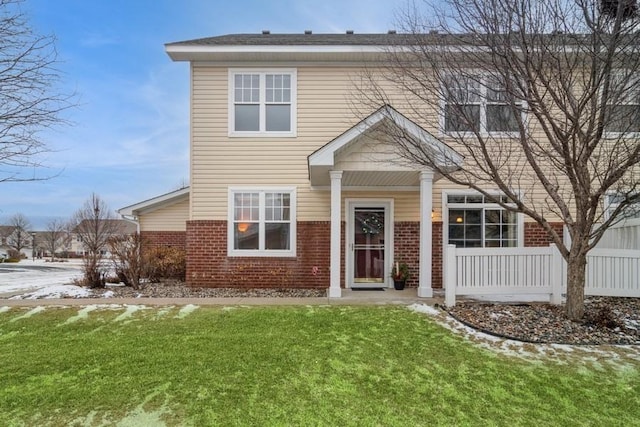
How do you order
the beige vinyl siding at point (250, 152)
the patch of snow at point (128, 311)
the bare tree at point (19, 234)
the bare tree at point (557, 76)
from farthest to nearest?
the bare tree at point (19, 234), the beige vinyl siding at point (250, 152), the patch of snow at point (128, 311), the bare tree at point (557, 76)

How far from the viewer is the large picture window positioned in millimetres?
10688

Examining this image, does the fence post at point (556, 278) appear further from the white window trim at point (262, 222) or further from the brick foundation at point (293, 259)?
the white window trim at point (262, 222)

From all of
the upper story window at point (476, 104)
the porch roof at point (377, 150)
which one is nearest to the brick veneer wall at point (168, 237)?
the porch roof at point (377, 150)

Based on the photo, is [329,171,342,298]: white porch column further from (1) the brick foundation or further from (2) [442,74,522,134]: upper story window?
(2) [442,74,522,134]: upper story window

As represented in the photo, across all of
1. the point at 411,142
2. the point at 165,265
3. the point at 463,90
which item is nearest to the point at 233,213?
the point at 165,265

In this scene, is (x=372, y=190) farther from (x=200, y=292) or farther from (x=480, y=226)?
(x=200, y=292)

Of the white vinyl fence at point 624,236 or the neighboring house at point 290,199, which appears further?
the neighboring house at point 290,199

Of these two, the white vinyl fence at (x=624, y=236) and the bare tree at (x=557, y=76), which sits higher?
the bare tree at (x=557, y=76)

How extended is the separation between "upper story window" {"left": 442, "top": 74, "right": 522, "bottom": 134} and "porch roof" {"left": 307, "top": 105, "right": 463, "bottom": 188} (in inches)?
21.9

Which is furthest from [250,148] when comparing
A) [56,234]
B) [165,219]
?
[56,234]

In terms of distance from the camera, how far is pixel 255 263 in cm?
1057

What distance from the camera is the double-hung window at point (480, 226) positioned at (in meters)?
10.6

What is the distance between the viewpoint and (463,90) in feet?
24.5

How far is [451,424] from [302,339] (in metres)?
2.54
